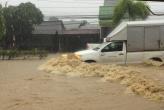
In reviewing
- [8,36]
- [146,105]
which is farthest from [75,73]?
[8,36]

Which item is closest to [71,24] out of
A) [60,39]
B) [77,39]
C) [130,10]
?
[77,39]

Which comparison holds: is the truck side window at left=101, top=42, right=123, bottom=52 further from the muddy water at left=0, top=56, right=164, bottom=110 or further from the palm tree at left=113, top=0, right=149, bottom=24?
the palm tree at left=113, top=0, right=149, bottom=24

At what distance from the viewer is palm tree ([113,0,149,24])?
41756mm

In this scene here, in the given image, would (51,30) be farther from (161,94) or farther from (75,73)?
(161,94)

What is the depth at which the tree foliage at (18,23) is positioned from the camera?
61.5 m

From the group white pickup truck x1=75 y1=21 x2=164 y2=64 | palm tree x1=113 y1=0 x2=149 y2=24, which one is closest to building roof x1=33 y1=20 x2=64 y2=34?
palm tree x1=113 y1=0 x2=149 y2=24

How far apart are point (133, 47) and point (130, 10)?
1454cm

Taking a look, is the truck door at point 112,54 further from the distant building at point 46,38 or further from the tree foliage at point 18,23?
the distant building at point 46,38

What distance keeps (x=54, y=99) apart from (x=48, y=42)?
4967 cm

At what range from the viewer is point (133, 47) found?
27.8m

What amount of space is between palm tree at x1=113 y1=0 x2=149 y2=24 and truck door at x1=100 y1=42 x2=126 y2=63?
46.5 ft

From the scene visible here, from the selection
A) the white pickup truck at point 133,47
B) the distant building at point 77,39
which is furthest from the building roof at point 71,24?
the white pickup truck at point 133,47

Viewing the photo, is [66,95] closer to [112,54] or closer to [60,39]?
[112,54]

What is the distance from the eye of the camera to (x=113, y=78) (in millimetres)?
21094
